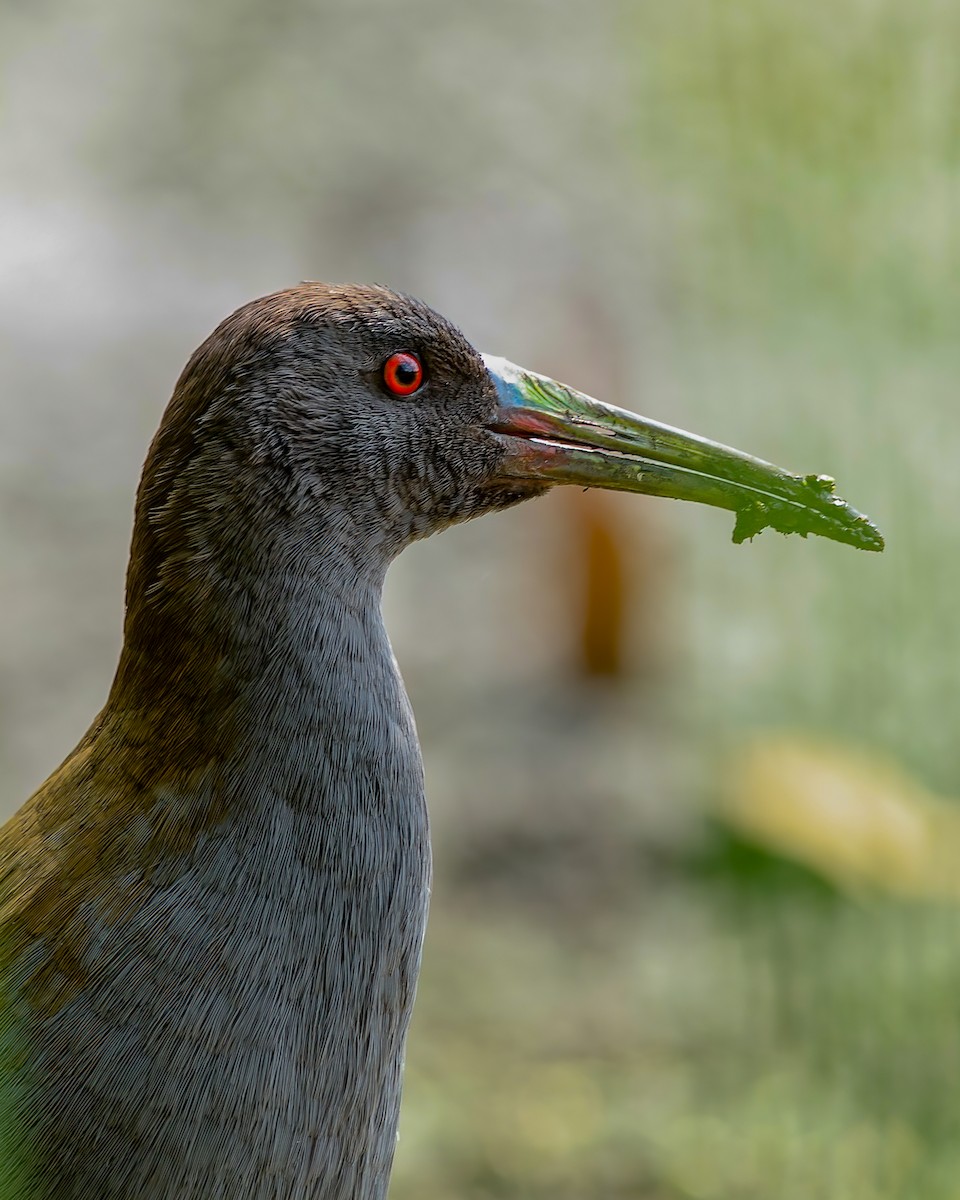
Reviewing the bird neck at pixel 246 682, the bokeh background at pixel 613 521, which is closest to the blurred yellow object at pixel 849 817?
the bokeh background at pixel 613 521

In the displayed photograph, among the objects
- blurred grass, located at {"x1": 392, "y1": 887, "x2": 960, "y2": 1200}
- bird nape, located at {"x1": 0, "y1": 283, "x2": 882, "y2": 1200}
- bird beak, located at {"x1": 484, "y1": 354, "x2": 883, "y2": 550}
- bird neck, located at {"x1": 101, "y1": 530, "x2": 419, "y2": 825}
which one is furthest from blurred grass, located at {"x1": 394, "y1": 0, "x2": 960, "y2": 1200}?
bird neck, located at {"x1": 101, "y1": 530, "x2": 419, "y2": 825}

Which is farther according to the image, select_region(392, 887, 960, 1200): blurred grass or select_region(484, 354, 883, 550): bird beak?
select_region(392, 887, 960, 1200): blurred grass

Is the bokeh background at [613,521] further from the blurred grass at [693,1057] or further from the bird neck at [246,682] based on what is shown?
the bird neck at [246,682]

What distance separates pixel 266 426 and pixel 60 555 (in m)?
5.47

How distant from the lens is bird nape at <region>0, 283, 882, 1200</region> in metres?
2.39

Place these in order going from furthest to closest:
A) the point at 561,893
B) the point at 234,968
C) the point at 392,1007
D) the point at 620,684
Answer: the point at 620,684
the point at 561,893
the point at 392,1007
the point at 234,968

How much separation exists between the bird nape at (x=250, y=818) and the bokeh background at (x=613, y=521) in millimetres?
626

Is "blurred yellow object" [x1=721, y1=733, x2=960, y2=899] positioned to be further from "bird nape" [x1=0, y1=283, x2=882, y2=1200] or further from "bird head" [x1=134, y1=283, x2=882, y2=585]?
"bird nape" [x1=0, y1=283, x2=882, y2=1200]

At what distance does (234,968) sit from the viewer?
2443 millimetres

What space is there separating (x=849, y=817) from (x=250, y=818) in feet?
8.33

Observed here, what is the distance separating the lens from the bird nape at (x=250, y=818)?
2387 millimetres

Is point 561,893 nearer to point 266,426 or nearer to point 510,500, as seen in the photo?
point 510,500

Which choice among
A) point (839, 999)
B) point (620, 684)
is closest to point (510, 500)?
point (839, 999)

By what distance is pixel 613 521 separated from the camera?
23.8 feet
